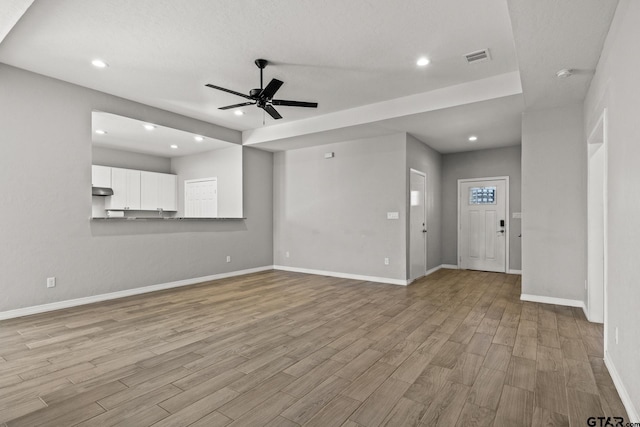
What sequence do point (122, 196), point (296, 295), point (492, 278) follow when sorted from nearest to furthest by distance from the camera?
point (296, 295), point (492, 278), point (122, 196)

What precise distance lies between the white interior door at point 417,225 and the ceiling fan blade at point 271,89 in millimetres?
3263

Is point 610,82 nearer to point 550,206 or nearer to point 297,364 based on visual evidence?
point 550,206

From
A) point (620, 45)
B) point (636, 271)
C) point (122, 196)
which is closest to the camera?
point (636, 271)

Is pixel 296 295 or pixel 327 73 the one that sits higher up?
pixel 327 73

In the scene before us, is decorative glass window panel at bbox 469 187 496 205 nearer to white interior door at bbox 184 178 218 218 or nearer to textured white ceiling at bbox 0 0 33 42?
white interior door at bbox 184 178 218 218

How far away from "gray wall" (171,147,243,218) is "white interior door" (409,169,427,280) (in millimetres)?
3505

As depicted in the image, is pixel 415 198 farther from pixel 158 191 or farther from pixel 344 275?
pixel 158 191

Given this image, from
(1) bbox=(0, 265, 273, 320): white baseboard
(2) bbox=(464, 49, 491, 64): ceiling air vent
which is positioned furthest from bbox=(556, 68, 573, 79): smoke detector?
(1) bbox=(0, 265, 273, 320): white baseboard

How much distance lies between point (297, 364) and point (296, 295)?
7.70 ft

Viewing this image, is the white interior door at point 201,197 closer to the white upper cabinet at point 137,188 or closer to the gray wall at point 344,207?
the white upper cabinet at point 137,188

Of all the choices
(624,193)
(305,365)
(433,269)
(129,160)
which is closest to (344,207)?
(433,269)

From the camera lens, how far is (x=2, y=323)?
12.0 feet

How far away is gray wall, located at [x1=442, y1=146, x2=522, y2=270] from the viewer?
6887 mm

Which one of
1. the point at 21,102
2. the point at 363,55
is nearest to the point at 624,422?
the point at 363,55
